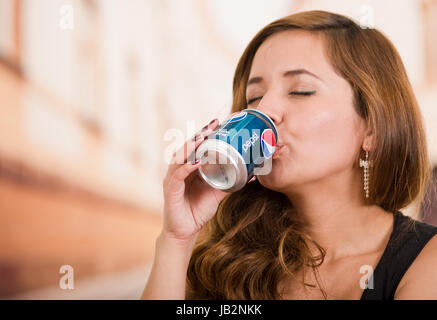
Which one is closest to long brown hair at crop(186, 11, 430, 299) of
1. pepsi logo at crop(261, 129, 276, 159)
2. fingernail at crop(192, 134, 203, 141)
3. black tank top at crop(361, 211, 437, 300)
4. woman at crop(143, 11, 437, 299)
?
woman at crop(143, 11, 437, 299)

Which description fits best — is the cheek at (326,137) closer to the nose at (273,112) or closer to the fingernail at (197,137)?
the nose at (273,112)

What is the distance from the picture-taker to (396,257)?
83cm

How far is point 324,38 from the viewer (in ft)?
3.03

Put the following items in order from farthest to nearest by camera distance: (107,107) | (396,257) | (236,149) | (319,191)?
(107,107) → (319,191) → (396,257) → (236,149)

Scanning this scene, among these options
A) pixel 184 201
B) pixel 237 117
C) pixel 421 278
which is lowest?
pixel 421 278

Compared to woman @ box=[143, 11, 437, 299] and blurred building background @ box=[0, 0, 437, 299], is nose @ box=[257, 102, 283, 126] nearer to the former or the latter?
woman @ box=[143, 11, 437, 299]

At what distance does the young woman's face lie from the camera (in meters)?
0.84

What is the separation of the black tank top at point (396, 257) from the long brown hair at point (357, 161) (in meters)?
0.11

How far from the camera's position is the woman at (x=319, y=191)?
33.2 inches

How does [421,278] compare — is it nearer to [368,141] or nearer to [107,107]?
[368,141]

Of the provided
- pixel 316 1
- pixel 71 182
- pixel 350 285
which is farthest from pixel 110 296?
pixel 316 1

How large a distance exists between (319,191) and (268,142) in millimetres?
287

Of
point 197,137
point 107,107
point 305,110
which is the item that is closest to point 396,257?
point 305,110

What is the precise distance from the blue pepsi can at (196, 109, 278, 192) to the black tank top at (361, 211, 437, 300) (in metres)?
0.35
